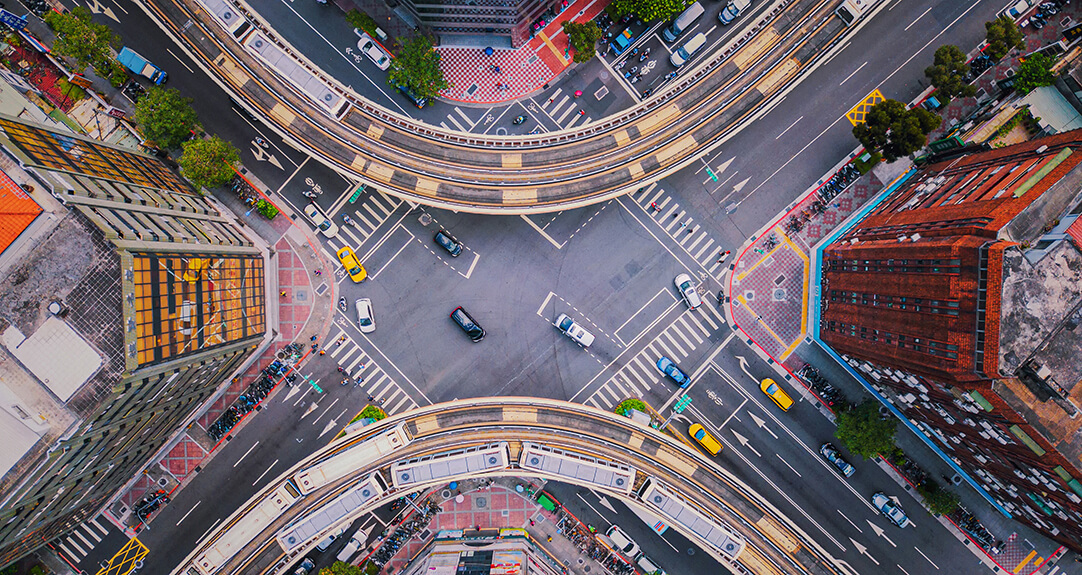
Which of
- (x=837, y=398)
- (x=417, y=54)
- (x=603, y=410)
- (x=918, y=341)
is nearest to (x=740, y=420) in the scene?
(x=837, y=398)

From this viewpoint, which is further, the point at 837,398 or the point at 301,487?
the point at 837,398

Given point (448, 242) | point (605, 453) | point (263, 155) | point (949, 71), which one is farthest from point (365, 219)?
point (949, 71)

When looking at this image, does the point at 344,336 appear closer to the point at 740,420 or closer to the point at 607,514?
the point at 607,514

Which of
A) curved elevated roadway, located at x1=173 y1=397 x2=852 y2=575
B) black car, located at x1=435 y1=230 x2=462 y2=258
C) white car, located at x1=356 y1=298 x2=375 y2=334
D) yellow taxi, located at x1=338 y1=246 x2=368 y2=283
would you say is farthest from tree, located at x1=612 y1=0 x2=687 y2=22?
white car, located at x1=356 y1=298 x2=375 y2=334

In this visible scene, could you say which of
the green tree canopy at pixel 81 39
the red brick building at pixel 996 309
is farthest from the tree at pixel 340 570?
the green tree canopy at pixel 81 39

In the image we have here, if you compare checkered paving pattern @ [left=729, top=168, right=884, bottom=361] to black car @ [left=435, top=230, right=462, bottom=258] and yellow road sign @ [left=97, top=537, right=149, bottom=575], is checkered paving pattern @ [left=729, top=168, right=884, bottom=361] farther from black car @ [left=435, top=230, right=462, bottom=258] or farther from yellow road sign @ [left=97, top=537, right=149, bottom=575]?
yellow road sign @ [left=97, top=537, right=149, bottom=575]

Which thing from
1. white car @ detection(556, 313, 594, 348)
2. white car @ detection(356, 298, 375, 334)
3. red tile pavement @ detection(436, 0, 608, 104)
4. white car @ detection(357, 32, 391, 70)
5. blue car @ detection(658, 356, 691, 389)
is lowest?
white car @ detection(356, 298, 375, 334)
